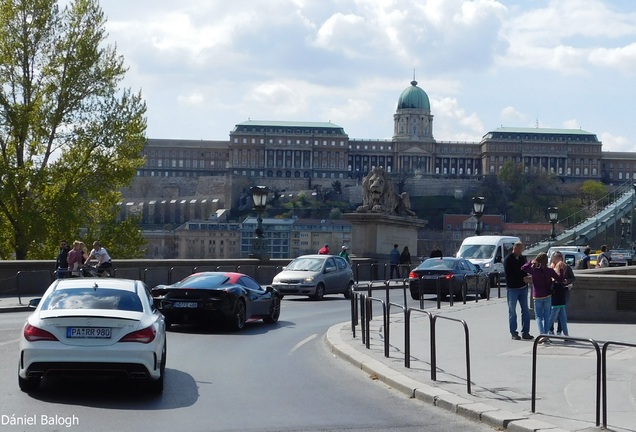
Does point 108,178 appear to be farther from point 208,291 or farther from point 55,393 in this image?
point 55,393

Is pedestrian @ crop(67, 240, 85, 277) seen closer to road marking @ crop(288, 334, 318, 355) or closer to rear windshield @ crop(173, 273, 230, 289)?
rear windshield @ crop(173, 273, 230, 289)

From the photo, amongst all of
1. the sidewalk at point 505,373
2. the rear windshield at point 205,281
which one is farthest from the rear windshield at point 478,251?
the rear windshield at point 205,281

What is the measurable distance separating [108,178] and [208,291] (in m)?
27.2

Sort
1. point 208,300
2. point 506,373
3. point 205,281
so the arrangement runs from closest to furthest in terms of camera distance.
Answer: point 506,373
point 208,300
point 205,281

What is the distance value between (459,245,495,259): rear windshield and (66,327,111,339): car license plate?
3035cm

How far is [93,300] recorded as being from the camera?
43.1ft

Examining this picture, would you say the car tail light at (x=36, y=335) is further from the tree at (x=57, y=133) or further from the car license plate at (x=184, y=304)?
the tree at (x=57, y=133)

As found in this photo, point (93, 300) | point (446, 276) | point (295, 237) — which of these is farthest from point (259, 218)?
point (295, 237)

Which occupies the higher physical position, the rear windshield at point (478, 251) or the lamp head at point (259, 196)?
the lamp head at point (259, 196)

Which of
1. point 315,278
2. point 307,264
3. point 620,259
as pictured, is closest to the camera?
point 315,278

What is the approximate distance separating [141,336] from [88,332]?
0.60 m

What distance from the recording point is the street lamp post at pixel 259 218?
134 feet

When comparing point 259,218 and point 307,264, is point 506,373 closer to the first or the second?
point 307,264

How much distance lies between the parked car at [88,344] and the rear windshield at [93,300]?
2cm
